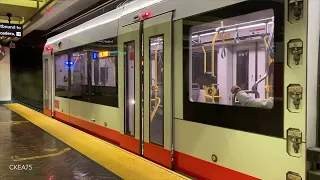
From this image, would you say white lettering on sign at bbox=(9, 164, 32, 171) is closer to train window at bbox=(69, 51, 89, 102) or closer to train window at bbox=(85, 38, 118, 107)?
train window at bbox=(85, 38, 118, 107)

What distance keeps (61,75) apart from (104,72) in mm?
3439

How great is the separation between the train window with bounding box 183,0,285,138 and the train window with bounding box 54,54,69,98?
574 centimetres

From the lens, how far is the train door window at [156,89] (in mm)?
4352

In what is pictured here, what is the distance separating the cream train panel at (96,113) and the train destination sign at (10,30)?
463 cm

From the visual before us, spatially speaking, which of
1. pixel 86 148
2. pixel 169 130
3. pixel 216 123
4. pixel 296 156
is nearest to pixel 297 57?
pixel 296 156

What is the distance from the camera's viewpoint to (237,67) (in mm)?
3336

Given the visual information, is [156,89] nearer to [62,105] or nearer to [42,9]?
[62,105]

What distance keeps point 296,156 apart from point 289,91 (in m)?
0.52

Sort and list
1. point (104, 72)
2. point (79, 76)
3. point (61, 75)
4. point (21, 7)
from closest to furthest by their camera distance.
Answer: point (104, 72)
point (79, 76)
point (61, 75)
point (21, 7)

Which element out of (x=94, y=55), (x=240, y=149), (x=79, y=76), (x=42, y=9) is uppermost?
(x=42, y=9)

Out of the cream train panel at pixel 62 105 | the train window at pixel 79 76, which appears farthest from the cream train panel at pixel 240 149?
the cream train panel at pixel 62 105

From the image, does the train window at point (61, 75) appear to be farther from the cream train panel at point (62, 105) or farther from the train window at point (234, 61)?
the train window at point (234, 61)

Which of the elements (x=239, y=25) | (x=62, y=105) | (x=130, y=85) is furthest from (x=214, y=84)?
(x=62, y=105)

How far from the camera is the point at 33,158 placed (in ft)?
17.0
